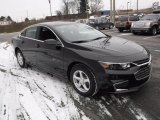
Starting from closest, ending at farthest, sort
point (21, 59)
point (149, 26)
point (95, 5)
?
1. point (21, 59)
2. point (149, 26)
3. point (95, 5)

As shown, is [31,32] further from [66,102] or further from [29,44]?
[66,102]

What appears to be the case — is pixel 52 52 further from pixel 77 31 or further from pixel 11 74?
pixel 11 74

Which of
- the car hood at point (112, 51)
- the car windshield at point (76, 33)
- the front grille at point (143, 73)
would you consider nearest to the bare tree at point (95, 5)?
the car windshield at point (76, 33)

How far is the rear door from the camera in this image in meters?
6.07

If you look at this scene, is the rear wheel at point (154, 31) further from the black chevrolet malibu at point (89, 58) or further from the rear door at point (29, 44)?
the rear door at point (29, 44)

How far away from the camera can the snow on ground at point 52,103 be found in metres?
3.88

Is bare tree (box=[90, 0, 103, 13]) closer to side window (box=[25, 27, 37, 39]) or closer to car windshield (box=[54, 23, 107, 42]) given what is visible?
side window (box=[25, 27, 37, 39])

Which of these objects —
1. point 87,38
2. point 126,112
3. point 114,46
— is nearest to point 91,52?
point 114,46

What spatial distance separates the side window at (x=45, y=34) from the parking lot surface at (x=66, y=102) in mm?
1029

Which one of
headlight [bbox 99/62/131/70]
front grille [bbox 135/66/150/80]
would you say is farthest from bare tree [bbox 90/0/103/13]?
headlight [bbox 99/62/131/70]

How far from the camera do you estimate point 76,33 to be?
5398 mm

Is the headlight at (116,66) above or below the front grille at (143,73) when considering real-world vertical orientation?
above

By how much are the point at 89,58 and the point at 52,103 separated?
114cm

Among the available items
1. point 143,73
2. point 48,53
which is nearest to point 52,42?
point 48,53
